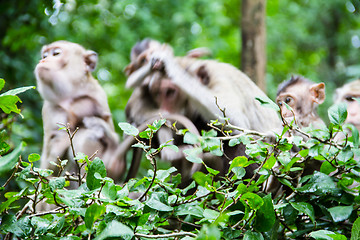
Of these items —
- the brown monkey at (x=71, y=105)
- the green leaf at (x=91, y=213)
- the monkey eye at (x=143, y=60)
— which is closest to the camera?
the green leaf at (x=91, y=213)

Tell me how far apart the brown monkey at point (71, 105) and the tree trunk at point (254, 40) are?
1519 millimetres

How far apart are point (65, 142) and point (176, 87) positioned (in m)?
0.92

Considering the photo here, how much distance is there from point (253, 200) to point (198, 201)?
0.27m

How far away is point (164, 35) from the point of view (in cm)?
770

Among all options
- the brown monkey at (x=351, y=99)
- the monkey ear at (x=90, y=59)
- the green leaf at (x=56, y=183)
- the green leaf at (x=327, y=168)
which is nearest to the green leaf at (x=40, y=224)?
the green leaf at (x=56, y=183)

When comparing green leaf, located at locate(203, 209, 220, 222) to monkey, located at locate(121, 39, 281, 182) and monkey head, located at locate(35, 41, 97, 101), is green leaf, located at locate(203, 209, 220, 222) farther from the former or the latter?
monkey head, located at locate(35, 41, 97, 101)

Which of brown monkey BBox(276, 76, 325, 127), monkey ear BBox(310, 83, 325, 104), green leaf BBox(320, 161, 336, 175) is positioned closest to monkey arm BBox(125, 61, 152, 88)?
brown monkey BBox(276, 76, 325, 127)

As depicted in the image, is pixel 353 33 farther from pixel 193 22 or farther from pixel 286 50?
pixel 193 22

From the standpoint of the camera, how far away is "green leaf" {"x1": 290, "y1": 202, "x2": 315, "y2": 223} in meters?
1.56

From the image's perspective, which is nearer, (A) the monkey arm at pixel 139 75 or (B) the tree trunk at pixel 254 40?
(A) the monkey arm at pixel 139 75

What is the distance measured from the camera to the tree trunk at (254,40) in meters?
4.13

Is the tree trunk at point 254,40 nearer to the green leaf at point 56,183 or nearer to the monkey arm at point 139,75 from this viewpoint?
the monkey arm at point 139,75

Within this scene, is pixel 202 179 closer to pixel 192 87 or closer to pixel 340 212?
pixel 340 212

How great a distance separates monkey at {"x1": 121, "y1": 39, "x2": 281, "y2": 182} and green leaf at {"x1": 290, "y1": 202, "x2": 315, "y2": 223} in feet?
4.04
